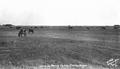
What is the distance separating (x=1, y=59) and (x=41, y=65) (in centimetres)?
221

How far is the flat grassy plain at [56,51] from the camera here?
7.53 m

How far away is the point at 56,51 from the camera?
801 cm

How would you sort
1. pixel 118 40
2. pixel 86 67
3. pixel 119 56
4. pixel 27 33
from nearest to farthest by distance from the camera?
pixel 86 67
pixel 119 56
pixel 118 40
pixel 27 33

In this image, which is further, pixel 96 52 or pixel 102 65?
pixel 96 52

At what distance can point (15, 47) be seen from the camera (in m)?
8.19

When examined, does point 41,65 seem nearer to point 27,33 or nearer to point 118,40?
point 27,33

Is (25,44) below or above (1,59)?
above

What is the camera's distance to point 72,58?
25.9 feet

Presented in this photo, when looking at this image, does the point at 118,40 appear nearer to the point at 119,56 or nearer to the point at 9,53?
the point at 119,56

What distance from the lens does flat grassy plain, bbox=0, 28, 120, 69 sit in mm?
7527

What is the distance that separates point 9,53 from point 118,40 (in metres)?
6.43

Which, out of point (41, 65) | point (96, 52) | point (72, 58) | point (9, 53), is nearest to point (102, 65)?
point (96, 52)

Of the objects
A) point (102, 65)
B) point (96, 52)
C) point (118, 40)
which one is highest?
point (118, 40)

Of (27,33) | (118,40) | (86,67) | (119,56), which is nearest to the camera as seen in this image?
(86,67)
